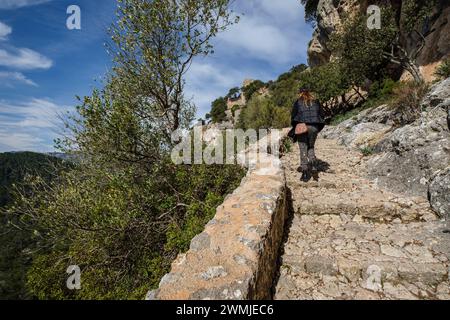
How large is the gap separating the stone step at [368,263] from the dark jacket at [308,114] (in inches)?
113

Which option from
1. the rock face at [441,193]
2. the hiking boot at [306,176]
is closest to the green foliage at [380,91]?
the hiking boot at [306,176]

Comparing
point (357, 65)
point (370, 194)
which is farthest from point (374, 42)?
point (370, 194)

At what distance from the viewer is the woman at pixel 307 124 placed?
20.6ft

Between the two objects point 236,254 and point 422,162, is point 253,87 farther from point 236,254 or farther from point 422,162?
point 236,254

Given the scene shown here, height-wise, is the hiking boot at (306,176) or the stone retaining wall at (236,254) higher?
the hiking boot at (306,176)

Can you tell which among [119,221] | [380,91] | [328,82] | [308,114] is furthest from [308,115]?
[328,82]

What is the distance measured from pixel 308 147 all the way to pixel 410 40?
79.8 ft

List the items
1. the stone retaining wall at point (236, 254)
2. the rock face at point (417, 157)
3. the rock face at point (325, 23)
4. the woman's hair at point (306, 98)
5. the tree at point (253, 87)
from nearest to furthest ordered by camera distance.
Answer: the stone retaining wall at point (236, 254) → the rock face at point (417, 157) → the woman's hair at point (306, 98) → the rock face at point (325, 23) → the tree at point (253, 87)

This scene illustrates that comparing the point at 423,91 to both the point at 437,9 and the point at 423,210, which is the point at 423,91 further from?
the point at 437,9

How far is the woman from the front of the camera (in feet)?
20.6

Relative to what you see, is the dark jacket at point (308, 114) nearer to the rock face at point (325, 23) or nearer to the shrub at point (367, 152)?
the shrub at point (367, 152)

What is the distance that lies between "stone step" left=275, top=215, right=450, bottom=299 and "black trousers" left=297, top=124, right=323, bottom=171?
2.16 meters

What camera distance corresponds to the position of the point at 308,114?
20.7 feet
